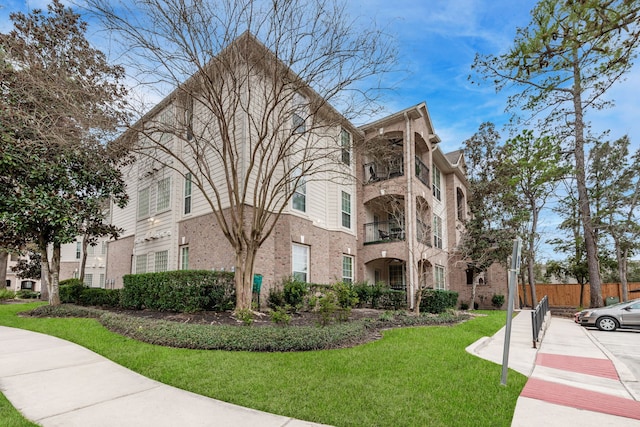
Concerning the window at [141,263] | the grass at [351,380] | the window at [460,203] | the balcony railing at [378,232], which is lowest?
the grass at [351,380]

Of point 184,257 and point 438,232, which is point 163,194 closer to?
point 184,257

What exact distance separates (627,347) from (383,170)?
12.7m

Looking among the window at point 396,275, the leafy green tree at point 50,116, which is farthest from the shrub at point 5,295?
the window at point 396,275

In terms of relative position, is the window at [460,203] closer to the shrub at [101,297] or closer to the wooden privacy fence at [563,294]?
the wooden privacy fence at [563,294]

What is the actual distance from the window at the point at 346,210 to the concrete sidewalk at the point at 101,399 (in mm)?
13447

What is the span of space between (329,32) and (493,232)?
17275mm

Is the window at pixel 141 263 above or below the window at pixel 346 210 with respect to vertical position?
below

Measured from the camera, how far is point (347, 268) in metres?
18.7

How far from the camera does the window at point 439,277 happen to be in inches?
862

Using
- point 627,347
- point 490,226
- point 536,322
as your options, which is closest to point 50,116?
point 536,322

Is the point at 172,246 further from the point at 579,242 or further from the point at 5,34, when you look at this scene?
the point at 579,242

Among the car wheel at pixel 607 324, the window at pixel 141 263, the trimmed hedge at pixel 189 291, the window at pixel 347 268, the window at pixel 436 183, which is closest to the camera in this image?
the trimmed hedge at pixel 189 291

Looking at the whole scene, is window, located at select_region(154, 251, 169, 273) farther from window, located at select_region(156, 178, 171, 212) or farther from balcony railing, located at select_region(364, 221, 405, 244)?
balcony railing, located at select_region(364, 221, 405, 244)

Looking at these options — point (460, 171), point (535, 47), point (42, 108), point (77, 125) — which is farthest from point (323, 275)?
point (460, 171)
